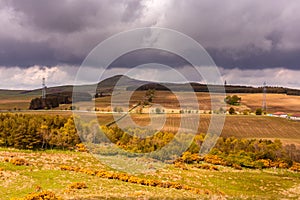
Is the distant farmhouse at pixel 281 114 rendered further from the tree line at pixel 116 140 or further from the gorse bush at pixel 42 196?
the gorse bush at pixel 42 196

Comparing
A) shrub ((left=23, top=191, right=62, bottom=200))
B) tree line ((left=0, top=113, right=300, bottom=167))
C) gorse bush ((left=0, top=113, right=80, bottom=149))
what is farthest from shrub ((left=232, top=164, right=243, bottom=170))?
shrub ((left=23, top=191, right=62, bottom=200))

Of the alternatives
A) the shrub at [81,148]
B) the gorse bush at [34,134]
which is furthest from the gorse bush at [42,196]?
the shrub at [81,148]

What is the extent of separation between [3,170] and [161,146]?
135 feet

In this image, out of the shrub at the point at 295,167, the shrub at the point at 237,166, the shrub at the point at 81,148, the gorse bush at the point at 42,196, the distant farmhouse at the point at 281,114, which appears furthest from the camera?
the distant farmhouse at the point at 281,114

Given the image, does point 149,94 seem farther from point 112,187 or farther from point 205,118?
point 112,187

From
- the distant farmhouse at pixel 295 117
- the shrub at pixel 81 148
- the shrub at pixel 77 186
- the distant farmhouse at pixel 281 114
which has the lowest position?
the shrub at pixel 81 148

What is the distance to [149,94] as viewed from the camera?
160 m

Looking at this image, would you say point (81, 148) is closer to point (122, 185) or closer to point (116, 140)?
point (116, 140)

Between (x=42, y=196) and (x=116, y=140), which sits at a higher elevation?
(x=42, y=196)

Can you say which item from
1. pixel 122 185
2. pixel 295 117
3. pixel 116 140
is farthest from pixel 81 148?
pixel 295 117

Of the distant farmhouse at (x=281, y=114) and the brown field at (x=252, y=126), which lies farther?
the distant farmhouse at (x=281, y=114)

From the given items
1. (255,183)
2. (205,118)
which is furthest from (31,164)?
(205,118)

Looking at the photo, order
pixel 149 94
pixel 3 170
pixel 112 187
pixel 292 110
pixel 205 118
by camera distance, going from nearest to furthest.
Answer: pixel 112 187
pixel 3 170
pixel 205 118
pixel 292 110
pixel 149 94

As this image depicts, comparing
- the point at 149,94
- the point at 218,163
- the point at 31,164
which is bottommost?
the point at 218,163
